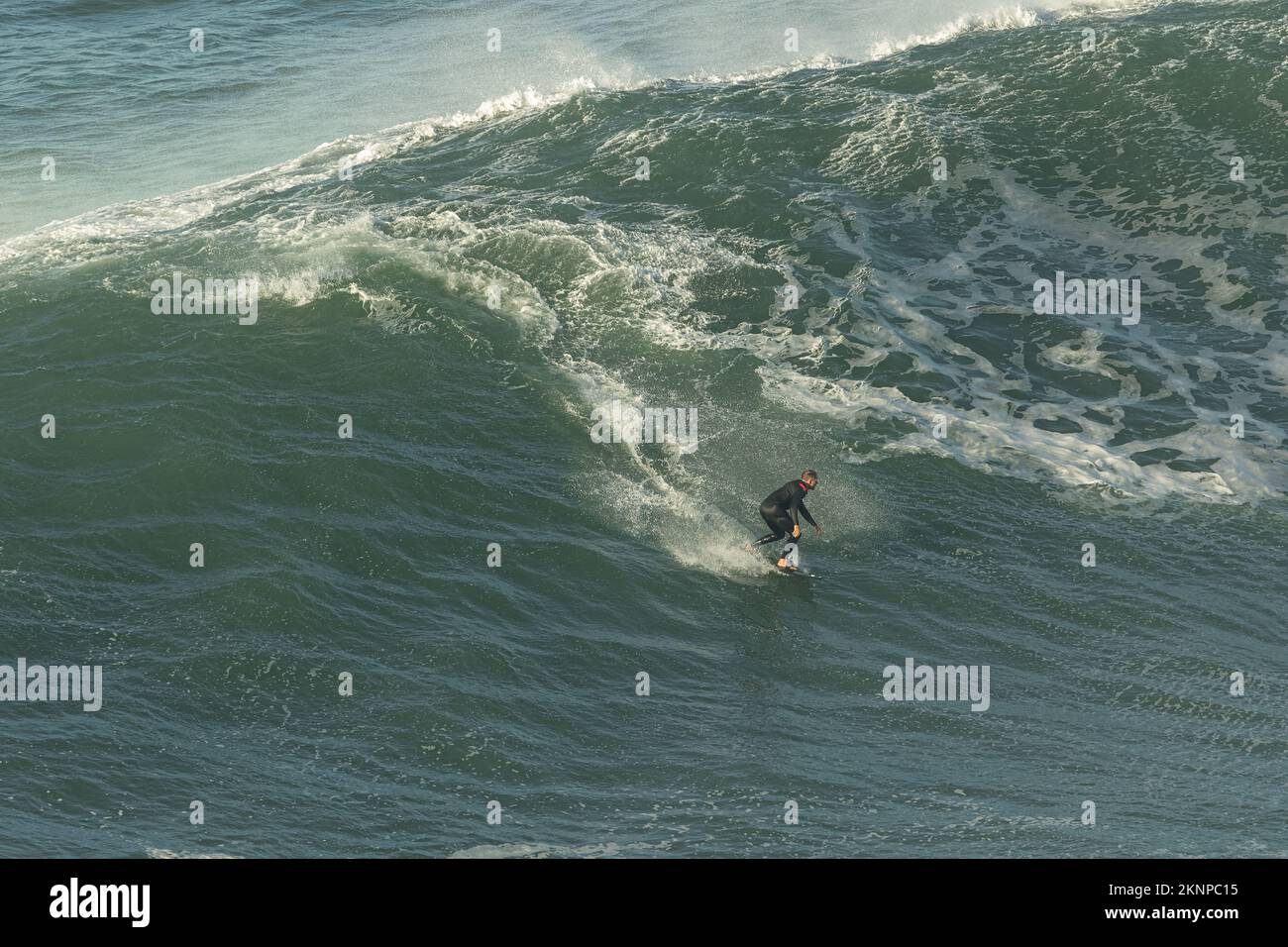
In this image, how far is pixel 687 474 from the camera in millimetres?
21344

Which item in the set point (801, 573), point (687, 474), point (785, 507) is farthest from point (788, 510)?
point (687, 474)

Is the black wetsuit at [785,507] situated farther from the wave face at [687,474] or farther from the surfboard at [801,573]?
the wave face at [687,474]

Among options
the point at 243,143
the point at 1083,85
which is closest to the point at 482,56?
the point at 243,143

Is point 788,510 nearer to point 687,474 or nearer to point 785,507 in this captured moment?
point 785,507

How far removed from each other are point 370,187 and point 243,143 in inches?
270

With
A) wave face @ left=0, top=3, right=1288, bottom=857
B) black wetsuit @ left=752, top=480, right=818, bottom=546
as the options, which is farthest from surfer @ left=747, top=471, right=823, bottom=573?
wave face @ left=0, top=3, right=1288, bottom=857

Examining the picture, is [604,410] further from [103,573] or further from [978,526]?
[103,573]

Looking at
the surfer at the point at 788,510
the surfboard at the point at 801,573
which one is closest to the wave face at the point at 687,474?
the surfboard at the point at 801,573

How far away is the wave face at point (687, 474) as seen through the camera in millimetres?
14844

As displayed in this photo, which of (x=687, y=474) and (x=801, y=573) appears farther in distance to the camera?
(x=687, y=474)

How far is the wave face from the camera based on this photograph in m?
14.8

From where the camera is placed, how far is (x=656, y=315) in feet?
82.5

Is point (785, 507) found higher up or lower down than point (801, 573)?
higher up

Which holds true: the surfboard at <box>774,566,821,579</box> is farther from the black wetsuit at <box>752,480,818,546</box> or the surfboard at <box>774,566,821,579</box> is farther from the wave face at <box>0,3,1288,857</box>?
the black wetsuit at <box>752,480,818,546</box>
